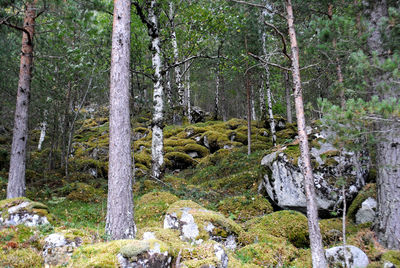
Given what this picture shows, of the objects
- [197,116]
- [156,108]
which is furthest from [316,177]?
[197,116]

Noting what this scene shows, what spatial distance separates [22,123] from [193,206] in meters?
6.48

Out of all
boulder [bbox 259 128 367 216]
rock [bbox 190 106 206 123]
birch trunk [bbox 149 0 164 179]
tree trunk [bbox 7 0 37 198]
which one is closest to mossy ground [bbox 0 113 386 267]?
boulder [bbox 259 128 367 216]

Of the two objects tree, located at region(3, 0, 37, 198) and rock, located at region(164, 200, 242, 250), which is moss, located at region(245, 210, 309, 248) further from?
tree, located at region(3, 0, 37, 198)

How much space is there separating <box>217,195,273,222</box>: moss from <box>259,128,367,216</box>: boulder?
0.42 m

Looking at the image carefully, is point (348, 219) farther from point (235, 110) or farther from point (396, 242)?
point (235, 110)

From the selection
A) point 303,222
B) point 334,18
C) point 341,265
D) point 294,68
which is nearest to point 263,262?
point 341,265

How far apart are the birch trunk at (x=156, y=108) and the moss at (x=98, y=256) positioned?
7.21 metres

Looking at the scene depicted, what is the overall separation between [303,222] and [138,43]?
37.8 ft

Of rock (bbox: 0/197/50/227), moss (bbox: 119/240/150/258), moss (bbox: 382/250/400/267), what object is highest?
rock (bbox: 0/197/50/227)

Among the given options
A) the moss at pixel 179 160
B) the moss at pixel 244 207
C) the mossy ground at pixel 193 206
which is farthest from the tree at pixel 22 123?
the moss at pixel 179 160

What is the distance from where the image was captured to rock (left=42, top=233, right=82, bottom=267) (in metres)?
4.05

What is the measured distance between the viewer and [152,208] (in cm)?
805

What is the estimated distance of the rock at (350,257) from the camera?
4.97 metres

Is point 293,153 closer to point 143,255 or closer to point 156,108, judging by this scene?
point 156,108
